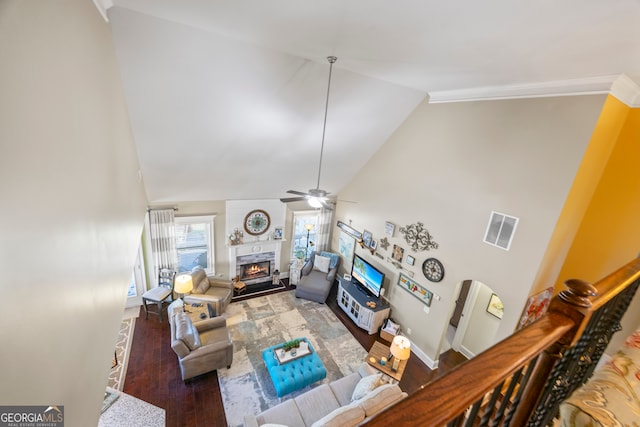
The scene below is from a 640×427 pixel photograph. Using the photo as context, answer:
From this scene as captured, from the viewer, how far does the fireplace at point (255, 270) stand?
7.55 meters

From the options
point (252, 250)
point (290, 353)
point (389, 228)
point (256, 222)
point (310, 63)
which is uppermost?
point (310, 63)

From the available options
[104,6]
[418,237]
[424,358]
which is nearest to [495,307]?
[424,358]

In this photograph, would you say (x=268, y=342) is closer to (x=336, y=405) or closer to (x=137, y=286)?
(x=336, y=405)

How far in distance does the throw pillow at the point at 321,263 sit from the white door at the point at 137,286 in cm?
432

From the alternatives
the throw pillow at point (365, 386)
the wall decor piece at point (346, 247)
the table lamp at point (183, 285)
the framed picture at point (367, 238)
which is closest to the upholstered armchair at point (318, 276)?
the wall decor piece at point (346, 247)

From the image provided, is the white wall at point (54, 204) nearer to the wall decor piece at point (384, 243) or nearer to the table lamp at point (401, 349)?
the table lamp at point (401, 349)

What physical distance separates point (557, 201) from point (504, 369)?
142 inches

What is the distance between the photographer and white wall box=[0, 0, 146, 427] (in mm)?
861

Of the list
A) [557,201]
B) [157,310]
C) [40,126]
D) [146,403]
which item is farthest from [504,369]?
[157,310]

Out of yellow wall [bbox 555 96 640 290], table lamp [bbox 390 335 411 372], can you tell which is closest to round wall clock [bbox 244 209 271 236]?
table lamp [bbox 390 335 411 372]

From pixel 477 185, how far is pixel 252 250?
5.68 m

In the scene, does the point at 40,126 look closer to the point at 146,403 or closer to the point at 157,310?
the point at 146,403

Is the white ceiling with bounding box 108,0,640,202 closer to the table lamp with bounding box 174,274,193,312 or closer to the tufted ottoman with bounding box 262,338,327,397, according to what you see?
the table lamp with bounding box 174,274,193,312

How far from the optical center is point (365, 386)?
3.89 metres
